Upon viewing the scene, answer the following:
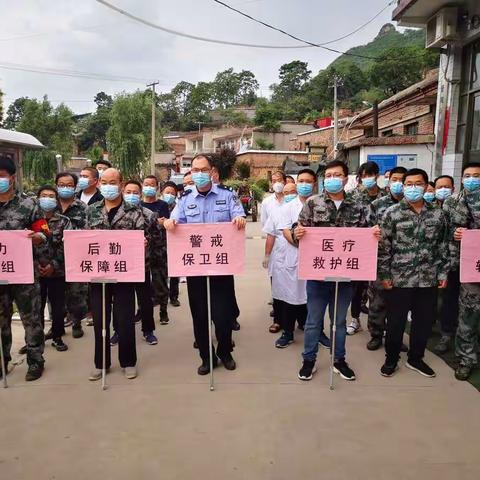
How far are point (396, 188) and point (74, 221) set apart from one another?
3.16 metres

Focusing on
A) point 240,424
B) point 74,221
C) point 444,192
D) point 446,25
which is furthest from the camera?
point 446,25

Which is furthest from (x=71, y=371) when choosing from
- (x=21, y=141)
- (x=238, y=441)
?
(x=21, y=141)

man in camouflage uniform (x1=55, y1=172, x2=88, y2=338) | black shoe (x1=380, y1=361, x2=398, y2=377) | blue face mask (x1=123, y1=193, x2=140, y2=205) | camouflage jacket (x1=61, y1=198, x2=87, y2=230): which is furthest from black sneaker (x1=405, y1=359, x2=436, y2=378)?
camouflage jacket (x1=61, y1=198, x2=87, y2=230)

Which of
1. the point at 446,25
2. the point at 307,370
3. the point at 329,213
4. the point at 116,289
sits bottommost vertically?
the point at 307,370

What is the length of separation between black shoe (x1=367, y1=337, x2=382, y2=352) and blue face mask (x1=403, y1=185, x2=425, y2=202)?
155cm

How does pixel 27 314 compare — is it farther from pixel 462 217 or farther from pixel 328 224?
pixel 462 217

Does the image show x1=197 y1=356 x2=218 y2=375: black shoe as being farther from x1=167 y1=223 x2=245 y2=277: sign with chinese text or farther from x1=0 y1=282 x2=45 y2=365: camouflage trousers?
x1=0 y1=282 x2=45 y2=365: camouflage trousers

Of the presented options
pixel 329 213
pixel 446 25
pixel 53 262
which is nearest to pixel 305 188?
pixel 329 213

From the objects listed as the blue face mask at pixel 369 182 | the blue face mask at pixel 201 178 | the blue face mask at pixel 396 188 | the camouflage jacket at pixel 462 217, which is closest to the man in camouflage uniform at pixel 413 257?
the camouflage jacket at pixel 462 217

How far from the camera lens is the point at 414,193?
331 centimetres

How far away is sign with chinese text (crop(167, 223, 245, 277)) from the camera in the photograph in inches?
131

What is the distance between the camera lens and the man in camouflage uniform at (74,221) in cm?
423

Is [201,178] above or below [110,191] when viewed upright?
above

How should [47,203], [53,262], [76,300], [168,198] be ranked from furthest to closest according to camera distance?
[168,198], [76,300], [53,262], [47,203]
